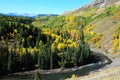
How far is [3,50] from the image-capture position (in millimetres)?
171250

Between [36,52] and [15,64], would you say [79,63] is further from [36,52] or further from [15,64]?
[15,64]

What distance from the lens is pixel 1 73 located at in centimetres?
15688

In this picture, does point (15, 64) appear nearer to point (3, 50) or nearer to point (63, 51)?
point (3, 50)

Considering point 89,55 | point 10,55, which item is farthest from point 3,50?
point 89,55

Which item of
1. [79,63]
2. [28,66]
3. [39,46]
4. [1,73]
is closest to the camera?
[1,73]

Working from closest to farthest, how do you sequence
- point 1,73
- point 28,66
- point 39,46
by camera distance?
point 1,73 → point 28,66 → point 39,46

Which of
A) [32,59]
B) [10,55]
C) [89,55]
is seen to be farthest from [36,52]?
[89,55]

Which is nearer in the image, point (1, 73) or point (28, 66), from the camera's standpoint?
point (1, 73)

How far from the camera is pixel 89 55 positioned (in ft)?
625

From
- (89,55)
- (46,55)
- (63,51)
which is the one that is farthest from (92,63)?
(46,55)

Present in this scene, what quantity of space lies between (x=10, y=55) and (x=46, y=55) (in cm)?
1992

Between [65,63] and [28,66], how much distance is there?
2057 centimetres

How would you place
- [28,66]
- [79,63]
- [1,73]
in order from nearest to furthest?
1. [1,73]
2. [28,66]
3. [79,63]

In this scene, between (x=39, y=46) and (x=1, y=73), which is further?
(x=39, y=46)
